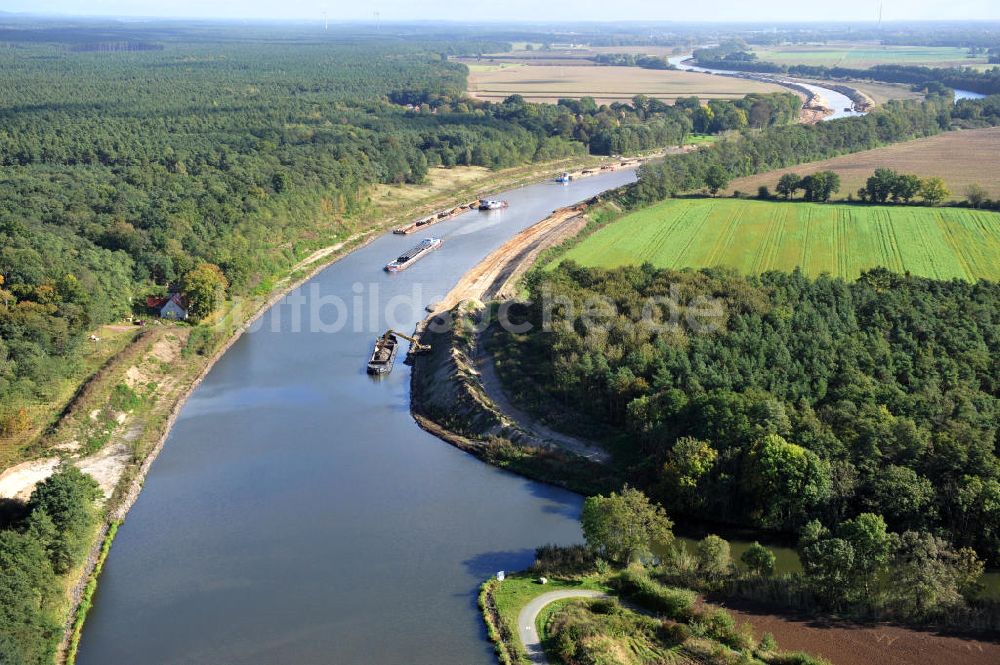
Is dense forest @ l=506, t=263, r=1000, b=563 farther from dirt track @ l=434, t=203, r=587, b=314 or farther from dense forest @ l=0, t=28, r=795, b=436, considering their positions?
dense forest @ l=0, t=28, r=795, b=436

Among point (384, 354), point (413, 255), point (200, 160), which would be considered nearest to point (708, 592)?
point (384, 354)

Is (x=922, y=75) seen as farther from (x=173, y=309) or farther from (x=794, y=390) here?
(x=173, y=309)

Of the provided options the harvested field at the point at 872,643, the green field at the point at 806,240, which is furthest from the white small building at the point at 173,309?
the harvested field at the point at 872,643

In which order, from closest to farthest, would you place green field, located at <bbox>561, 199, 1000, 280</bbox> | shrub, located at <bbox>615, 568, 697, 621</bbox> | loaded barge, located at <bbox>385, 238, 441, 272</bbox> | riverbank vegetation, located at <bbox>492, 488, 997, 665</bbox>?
riverbank vegetation, located at <bbox>492, 488, 997, 665</bbox>
shrub, located at <bbox>615, 568, 697, 621</bbox>
green field, located at <bbox>561, 199, 1000, 280</bbox>
loaded barge, located at <bbox>385, 238, 441, 272</bbox>

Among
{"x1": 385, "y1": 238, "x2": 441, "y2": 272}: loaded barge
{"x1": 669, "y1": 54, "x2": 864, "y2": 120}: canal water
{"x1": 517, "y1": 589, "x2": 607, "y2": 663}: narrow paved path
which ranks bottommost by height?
{"x1": 517, "y1": 589, "x2": 607, "y2": 663}: narrow paved path

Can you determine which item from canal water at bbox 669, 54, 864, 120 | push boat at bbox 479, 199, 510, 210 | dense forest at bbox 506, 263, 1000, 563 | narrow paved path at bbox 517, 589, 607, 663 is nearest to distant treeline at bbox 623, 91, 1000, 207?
canal water at bbox 669, 54, 864, 120

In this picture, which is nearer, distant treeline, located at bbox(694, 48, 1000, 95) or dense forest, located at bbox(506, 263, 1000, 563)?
dense forest, located at bbox(506, 263, 1000, 563)
